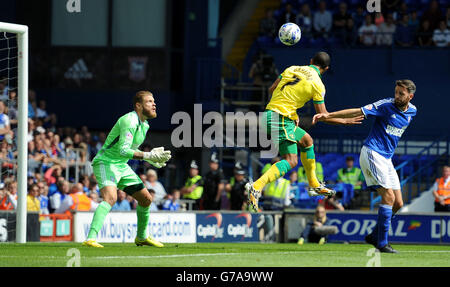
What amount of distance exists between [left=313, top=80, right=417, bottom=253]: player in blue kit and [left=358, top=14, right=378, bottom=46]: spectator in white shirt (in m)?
13.5

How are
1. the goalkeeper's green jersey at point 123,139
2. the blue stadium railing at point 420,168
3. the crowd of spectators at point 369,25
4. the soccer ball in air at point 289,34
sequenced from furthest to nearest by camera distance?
the crowd of spectators at point 369,25
the blue stadium railing at point 420,168
the soccer ball in air at point 289,34
the goalkeeper's green jersey at point 123,139

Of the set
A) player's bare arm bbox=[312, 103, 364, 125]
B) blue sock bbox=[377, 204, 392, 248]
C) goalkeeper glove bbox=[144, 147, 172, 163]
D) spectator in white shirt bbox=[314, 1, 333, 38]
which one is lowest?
blue sock bbox=[377, 204, 392, 248]

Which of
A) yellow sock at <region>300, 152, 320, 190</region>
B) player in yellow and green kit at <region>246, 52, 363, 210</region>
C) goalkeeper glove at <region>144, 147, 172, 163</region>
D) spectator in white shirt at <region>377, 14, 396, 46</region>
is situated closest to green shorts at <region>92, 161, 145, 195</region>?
goalkeeper glove at <region>144, 147, 172, 163</region>

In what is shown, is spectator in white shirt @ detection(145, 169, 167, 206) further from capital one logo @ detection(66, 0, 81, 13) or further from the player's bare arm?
the player's bare arm

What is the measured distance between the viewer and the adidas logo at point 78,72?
2575 cm

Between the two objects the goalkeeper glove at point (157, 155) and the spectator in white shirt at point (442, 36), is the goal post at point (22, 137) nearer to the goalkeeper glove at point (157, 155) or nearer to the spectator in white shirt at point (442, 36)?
the goalkeeper glove at point (157, 155)

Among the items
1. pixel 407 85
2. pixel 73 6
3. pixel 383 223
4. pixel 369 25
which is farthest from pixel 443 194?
pixel 73 6

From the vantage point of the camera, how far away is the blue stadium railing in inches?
890

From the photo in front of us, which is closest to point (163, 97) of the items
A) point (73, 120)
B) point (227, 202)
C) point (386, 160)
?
point (73, 120)

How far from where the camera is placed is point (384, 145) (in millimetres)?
12531

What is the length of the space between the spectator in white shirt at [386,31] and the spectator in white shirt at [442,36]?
1.16 metres

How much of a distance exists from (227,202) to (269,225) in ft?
6.73

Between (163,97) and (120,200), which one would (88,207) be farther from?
(163,97)

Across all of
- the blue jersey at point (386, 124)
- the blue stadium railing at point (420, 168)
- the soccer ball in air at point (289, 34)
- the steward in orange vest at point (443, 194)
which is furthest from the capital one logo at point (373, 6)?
the blue jersey at point (386, 124)
